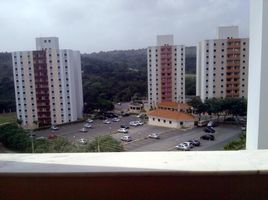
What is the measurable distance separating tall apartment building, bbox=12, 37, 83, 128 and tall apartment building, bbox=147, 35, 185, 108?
2613mm

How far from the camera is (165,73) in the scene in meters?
9.30

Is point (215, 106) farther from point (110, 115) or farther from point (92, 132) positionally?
point (92, 132)

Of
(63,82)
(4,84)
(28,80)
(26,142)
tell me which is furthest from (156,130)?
(28,80)

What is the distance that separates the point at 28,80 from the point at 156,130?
5951 millimetres

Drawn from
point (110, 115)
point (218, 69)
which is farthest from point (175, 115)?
point (218, 69)

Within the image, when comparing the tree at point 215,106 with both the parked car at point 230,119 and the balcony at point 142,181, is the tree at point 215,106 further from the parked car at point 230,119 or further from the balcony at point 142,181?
the balcony at point 142,181

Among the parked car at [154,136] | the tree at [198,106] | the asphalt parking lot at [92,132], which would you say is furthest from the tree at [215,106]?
the parked car at [154,136]

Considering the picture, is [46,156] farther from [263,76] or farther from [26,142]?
[26,142]

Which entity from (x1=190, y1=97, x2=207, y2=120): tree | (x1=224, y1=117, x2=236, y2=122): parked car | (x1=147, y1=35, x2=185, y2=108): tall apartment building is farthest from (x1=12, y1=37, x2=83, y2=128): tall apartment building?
(x1=224, y1=117, x2=236, y2=122): parked car

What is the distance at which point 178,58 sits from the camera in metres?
9.30

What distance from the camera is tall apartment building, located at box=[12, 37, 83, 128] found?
31.5 ft

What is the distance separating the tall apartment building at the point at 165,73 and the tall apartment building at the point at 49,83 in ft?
8.57

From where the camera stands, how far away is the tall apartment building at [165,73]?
8805 millimetres

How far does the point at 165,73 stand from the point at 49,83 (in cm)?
413
